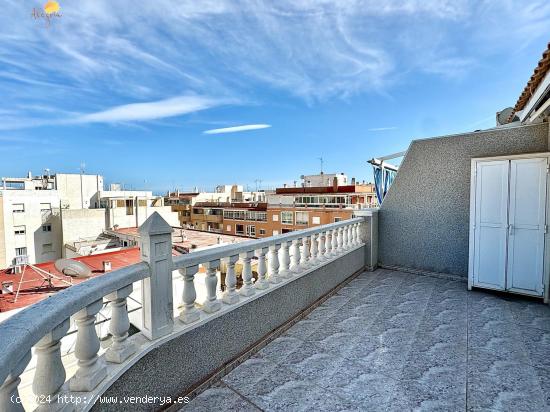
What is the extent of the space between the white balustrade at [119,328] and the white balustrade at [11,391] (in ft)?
2.25

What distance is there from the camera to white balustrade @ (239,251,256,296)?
244 cm

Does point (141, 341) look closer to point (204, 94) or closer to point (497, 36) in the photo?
point (497, 36)

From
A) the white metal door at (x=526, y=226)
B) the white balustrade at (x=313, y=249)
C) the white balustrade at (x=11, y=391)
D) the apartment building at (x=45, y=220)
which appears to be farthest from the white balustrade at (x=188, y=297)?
the apartment building at (x=45, y=220)

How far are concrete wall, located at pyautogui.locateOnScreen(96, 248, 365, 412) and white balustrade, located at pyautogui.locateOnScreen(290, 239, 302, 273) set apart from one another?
0.45 feet

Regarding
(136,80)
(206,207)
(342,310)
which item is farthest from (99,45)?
(206,207)

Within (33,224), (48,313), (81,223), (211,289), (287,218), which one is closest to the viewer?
(48,313)

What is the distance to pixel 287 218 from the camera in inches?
1049

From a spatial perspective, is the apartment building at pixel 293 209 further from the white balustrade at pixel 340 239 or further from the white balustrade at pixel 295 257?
the white balustrade at pixel 295 257

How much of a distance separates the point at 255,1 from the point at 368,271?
5376mm

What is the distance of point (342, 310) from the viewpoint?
11.0 feet

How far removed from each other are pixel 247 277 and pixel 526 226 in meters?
3.72

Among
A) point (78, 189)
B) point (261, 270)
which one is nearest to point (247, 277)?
point (261, 270)

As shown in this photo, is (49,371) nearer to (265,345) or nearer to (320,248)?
(265,345)

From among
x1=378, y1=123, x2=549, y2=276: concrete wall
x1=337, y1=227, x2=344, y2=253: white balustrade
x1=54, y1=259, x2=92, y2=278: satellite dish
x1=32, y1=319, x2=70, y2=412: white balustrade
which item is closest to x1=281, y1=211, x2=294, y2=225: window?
x1=54, y1=259, x2=92, y2=278: satellite dish
